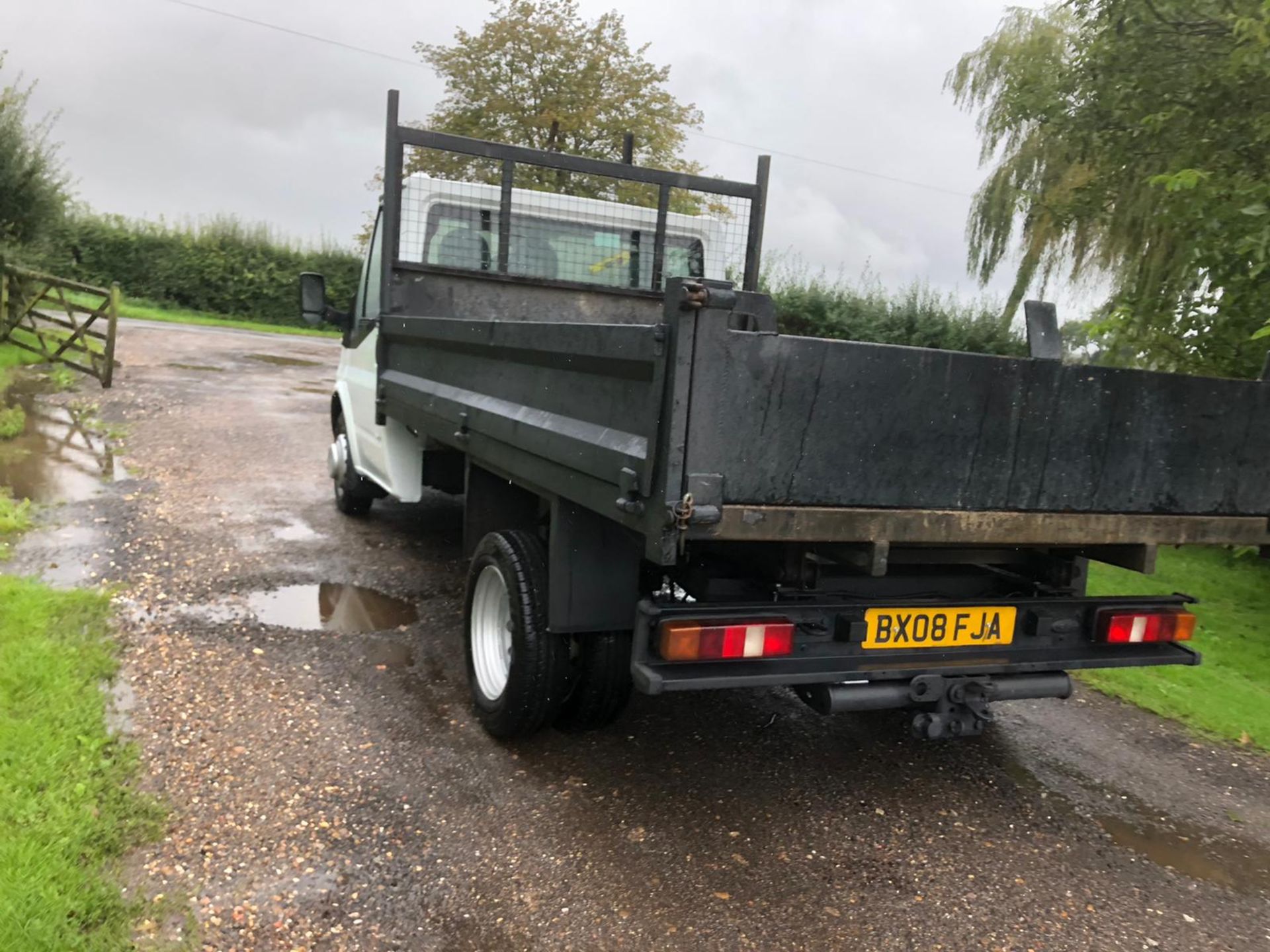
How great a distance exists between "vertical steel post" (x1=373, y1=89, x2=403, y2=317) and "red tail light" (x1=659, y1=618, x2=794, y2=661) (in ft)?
10.2

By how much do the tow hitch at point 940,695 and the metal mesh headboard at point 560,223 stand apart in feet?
8.58

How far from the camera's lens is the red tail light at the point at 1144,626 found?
335 centimetres

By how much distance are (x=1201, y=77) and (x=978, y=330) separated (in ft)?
38.3

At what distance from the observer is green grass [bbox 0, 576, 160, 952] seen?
2443mm

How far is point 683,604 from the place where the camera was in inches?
115

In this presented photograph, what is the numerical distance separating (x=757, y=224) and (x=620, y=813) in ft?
12.6

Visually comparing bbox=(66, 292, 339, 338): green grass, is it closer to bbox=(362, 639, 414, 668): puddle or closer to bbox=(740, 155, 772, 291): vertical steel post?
bbox=(740, 155, 772, 291): vertical steel post

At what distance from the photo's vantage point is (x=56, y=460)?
8.00m

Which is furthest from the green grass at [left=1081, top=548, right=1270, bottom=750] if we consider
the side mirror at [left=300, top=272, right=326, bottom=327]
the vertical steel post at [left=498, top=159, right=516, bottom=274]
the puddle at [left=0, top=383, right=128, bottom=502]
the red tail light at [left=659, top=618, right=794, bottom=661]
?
the puddle at [left=0, top=383, right=128, bottom=502]

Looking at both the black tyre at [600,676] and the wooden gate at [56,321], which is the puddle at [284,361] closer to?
the wooden gate at [56,321]

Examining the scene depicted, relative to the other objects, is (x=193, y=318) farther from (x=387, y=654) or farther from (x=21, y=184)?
(x=387, y=654)

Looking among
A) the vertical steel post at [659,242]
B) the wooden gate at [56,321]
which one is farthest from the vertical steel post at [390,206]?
the wooden gate at [56,321]

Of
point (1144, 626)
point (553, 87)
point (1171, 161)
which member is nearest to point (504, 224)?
point (1144, 626)

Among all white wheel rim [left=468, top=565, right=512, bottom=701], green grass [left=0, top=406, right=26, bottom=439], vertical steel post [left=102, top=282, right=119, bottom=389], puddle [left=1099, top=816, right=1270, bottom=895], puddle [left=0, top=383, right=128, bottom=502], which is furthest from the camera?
vertical steel post [left=102, top=282, right=119, bottom=389]
